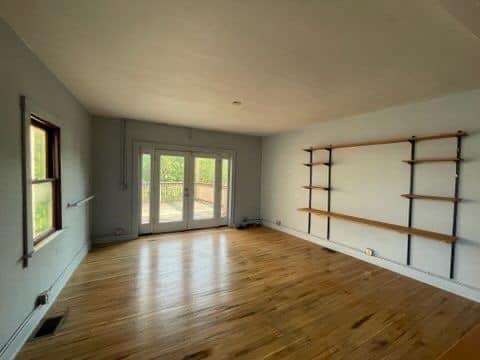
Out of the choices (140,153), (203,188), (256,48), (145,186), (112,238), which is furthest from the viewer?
(203,188)

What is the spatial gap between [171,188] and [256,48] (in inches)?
157

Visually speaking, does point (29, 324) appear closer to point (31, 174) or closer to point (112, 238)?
point (31, 174)

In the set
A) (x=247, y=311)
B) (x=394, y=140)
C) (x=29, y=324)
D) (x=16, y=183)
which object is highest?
(x=394, y=140)

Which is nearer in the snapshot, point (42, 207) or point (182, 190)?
point (42, 207)

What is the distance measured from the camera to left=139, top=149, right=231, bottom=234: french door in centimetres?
505

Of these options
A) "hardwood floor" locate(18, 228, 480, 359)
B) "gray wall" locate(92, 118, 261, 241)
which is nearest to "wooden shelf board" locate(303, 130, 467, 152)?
"hardwood floor" locate(18, 228, 480, 359)

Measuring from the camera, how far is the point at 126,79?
103 inches

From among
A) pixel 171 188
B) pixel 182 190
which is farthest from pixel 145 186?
pixel 182 190

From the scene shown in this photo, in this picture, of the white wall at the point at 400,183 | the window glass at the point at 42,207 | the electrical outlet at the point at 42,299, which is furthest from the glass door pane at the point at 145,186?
the white wall at the point at 400,183

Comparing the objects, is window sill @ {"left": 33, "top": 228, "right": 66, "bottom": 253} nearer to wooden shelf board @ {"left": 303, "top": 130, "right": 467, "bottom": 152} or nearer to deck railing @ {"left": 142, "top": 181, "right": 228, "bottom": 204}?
deck railing @ {"left": 142, "top": 181, "right": 228, "bottom": 204}

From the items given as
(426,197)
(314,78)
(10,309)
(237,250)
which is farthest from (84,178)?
(426,197)

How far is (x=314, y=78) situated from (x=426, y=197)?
2.21 metres

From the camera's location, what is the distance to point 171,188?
529 cm

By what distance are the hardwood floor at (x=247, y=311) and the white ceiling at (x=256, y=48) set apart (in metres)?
2.47
